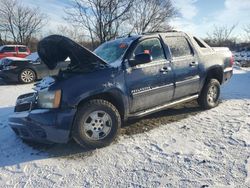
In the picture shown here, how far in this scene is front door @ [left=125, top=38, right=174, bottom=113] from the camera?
15.4 ft

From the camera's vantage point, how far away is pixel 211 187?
318 centimetres

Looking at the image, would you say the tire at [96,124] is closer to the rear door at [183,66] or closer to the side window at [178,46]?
the rear door at [183,66]

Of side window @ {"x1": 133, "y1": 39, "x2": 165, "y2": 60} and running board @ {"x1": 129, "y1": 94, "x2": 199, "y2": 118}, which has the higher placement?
side window @ {"x1": 133, "y1": 39, "x2": 165, "y2": 60}

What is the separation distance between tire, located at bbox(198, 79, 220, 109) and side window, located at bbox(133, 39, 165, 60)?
153cm

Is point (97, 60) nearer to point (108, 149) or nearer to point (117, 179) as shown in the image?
point (108, 149)

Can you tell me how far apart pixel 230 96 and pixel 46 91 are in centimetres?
524

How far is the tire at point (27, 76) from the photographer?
11445mm

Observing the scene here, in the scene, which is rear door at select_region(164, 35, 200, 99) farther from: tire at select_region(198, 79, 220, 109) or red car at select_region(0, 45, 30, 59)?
red car at select_region(0, 45, 30, 59)

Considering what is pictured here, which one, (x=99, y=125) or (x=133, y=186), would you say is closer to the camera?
(x=133, y=186)

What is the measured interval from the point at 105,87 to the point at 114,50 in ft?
3.62

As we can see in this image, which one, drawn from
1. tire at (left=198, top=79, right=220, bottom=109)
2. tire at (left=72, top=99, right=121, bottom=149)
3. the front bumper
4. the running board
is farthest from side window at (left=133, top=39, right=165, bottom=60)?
the front bumper

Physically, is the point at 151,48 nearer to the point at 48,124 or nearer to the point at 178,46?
the point at 178,46

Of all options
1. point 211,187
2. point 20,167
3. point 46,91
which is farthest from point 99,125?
point 211,187

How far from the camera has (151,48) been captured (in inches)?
204
